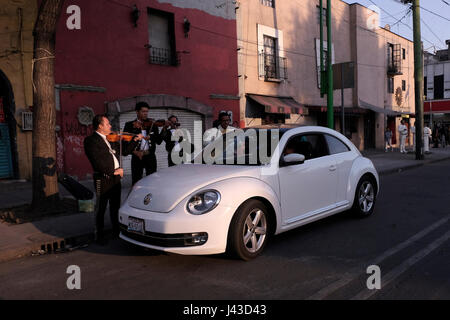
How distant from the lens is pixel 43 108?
20.6 ft

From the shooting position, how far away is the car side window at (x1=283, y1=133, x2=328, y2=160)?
188 inches

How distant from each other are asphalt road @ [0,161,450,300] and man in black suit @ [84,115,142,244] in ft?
1.62

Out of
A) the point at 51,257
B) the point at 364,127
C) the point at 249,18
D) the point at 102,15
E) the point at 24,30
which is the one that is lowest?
the point at 51,257

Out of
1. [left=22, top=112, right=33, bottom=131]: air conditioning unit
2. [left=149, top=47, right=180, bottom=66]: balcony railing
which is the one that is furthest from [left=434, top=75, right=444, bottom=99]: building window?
[left=22, top=112, right=33, bottom=131]: air conditioning unit

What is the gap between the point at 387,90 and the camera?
24.7m

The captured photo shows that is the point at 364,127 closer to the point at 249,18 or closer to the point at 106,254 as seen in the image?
the point at 249,18

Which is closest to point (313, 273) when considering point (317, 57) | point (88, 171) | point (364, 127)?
point (88, 171)

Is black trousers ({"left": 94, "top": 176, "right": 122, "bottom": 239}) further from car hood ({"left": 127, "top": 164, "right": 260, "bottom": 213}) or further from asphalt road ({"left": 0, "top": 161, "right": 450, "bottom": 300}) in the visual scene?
car hood ({"left": 127, "top": 164, "right": 260, "bottom": 213})

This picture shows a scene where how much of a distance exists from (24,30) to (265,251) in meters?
8.65

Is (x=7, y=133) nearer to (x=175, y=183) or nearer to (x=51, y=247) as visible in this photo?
(x=51, y=247)

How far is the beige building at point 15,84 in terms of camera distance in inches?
360

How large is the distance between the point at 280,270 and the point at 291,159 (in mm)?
1323

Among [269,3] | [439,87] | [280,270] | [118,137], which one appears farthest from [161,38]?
[439,87]

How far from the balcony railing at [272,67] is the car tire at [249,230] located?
12.1m
